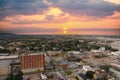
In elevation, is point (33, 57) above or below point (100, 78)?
above

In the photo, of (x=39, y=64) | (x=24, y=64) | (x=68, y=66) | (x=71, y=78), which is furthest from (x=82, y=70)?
(x=24, y=64)

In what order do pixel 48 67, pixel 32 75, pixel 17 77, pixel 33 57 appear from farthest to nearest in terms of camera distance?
pixel 48 67, pixel 33 57, pixel 32 75, pixel 17 77

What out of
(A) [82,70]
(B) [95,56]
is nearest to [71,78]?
(A) [82,70]

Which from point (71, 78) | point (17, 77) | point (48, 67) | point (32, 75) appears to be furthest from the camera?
point (48, 67)

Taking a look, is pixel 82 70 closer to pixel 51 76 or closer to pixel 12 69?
pixel 51 76

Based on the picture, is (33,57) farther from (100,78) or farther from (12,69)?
(100,78)

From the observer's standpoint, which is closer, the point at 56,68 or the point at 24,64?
the point at 24,64
